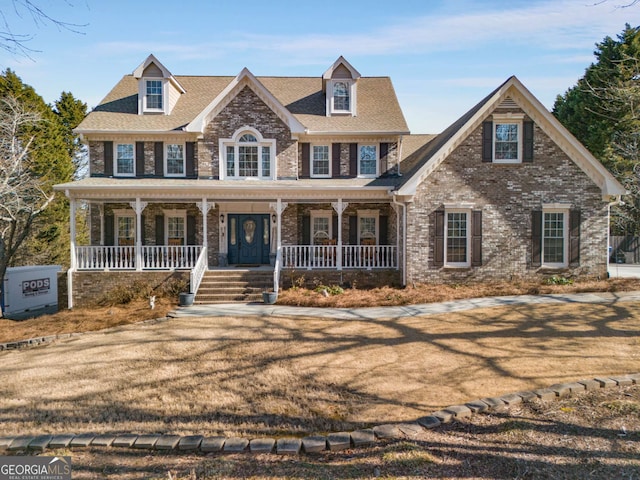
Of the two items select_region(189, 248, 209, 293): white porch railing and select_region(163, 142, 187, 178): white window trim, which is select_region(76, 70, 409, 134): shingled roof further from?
select_region(189, 248, 209, 293): white porch railing

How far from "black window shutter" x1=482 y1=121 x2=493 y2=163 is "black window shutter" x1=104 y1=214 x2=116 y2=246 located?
626 inches

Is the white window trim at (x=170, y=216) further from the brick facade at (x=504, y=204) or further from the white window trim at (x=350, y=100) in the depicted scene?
the brick facade at (x=504, y=204)

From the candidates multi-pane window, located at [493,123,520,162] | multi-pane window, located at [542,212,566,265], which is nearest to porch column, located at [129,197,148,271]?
multi-pane window, located at [493,123,520,162]

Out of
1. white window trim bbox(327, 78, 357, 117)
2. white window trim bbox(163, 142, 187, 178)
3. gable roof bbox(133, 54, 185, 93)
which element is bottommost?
white window trim bbox(163, 142, 187, 178)

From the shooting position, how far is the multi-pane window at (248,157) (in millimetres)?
17359

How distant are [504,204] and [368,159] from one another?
6.03 meters

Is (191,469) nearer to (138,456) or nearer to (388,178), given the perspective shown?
(138,456)

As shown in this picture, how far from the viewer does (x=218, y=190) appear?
51.9ft

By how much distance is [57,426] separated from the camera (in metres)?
5.66

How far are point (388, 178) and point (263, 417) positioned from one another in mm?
13497

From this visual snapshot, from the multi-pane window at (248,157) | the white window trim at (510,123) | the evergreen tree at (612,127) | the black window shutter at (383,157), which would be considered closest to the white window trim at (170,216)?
the multi-pane window at (248,157)

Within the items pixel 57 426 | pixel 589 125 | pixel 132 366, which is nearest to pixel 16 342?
pixel 132 366

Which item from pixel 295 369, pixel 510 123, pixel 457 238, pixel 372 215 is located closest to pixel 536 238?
pixel 457 238

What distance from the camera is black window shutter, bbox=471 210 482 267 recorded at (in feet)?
50.0
